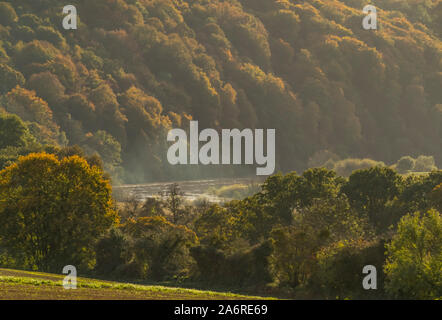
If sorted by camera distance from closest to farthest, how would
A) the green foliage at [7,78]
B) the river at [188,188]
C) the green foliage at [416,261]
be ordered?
the green foliage at [416,261], the river at [188,188], the green foliage at [7,78]

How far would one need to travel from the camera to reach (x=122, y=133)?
19675 centimetres

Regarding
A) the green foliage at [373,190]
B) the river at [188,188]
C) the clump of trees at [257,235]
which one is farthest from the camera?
the river at [188,188]

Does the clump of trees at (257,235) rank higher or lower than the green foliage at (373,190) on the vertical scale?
lower

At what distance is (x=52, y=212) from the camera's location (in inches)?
2781

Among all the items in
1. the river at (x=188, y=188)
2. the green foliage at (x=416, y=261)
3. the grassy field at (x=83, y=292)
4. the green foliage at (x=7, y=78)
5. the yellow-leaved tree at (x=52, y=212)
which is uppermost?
the green foliage at (x=7, y=78)

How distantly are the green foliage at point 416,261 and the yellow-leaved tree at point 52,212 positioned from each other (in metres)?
30.3

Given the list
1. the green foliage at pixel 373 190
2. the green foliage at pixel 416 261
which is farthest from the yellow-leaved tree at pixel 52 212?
the green foliage at pixel 416 261

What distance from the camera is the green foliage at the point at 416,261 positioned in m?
44.3

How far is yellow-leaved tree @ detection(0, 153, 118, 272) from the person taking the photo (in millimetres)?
68375

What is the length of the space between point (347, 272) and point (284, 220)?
23.7 metres

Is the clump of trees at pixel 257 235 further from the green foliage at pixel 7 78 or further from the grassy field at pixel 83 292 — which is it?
the green foliage at pixel 7 78

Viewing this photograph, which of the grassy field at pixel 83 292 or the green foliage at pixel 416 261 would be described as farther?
the green foliage at pixel 416 261

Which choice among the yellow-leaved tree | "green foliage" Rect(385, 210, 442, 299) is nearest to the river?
the yellow-leaved tree

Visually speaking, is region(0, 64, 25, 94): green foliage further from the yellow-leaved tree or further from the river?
the yellow-leaved tree
